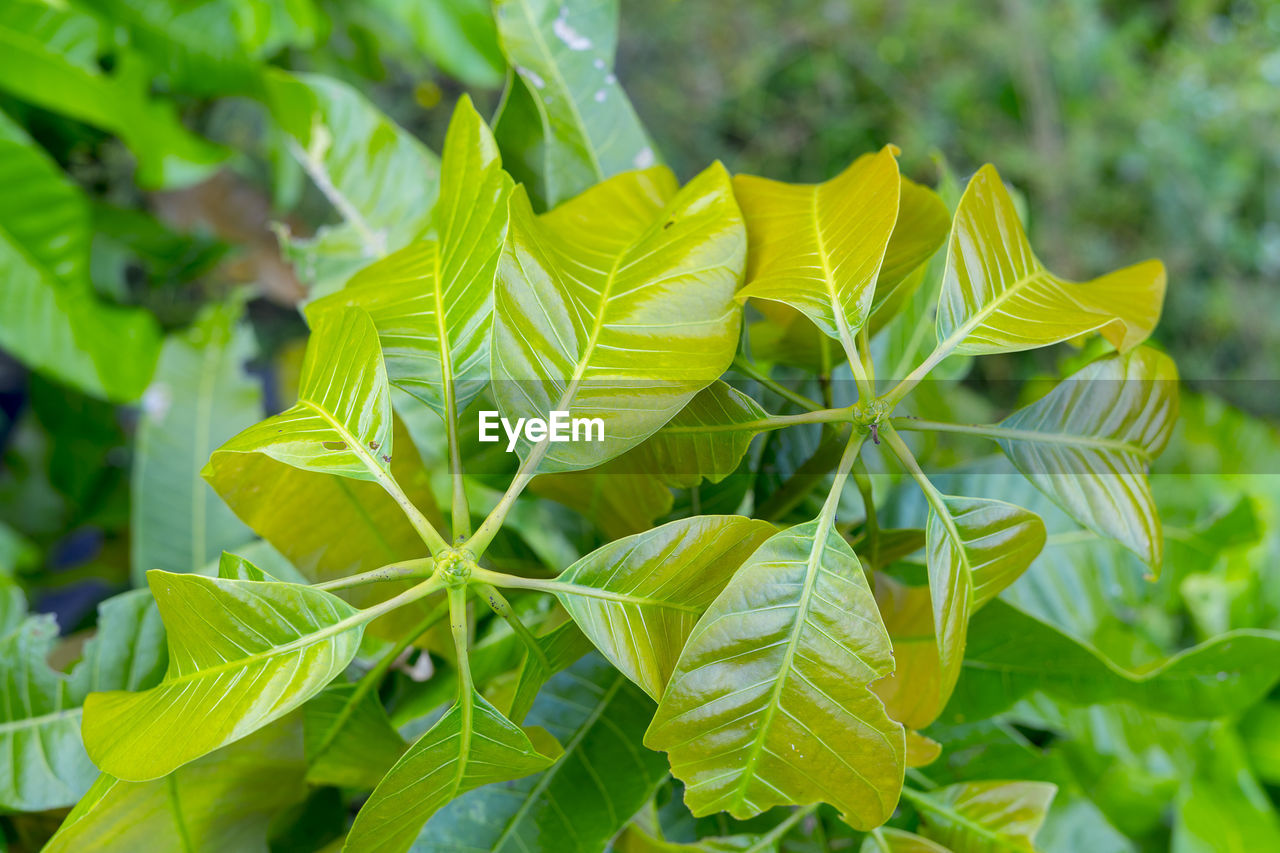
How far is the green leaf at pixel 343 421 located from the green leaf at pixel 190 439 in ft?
0.80

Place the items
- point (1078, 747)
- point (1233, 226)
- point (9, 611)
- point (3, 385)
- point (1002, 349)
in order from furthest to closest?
point (1233, 226) → point (3, 385) → point (1078, 747) → point (9, 611) → point (1002, 349)

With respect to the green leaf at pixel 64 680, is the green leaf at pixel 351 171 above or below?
above

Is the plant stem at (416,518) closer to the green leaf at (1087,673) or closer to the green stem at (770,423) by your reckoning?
the green stem at (770,423)

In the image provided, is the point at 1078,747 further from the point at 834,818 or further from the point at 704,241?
the point at 704,241

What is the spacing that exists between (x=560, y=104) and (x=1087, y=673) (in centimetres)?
35

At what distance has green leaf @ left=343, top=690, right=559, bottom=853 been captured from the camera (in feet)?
0.80

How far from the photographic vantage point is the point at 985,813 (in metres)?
0.32

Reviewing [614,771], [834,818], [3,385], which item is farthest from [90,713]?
[3,385]

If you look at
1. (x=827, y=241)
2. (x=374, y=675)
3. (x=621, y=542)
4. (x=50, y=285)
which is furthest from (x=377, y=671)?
(x=50, y=285)

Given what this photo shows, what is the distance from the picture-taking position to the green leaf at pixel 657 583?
0.25 metres

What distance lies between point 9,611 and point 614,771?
34cm

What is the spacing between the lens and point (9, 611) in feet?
1.37

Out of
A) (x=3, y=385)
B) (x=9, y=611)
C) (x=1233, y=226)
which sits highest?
(x=9, y=611)

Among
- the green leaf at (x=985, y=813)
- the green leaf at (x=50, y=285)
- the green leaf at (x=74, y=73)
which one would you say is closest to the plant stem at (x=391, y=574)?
the green leaf at (x=985, y=813)
